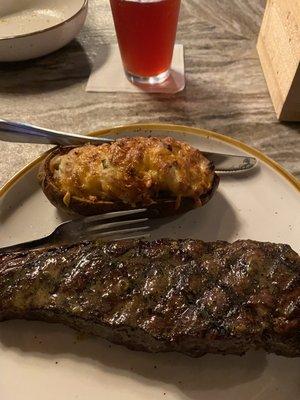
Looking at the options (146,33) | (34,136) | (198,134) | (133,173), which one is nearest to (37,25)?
(146,33)

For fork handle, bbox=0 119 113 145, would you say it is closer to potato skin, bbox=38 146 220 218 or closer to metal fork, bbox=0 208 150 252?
potato skin, bbox=38 146 220 218

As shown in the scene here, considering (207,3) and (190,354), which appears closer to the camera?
(190,354)

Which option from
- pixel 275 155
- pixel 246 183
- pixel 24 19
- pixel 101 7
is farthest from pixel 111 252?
pixel 101 7

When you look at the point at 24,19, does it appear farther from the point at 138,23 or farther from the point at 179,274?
the point at 179,274

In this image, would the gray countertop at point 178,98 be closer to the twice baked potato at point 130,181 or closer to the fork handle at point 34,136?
the fork handle at point 34,136

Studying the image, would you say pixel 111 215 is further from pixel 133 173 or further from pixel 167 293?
pixel 167 293
